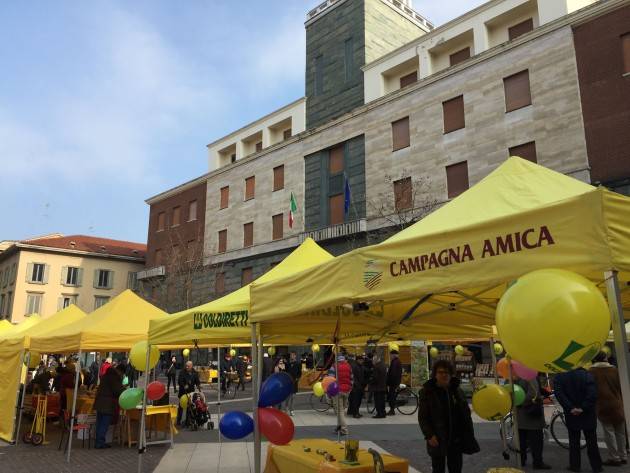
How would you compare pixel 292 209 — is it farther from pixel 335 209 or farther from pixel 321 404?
pixel 321 404

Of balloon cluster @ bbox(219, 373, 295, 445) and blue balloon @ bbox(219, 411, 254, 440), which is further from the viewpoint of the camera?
blue balloon @ bbox(219, 411, 254, 440)

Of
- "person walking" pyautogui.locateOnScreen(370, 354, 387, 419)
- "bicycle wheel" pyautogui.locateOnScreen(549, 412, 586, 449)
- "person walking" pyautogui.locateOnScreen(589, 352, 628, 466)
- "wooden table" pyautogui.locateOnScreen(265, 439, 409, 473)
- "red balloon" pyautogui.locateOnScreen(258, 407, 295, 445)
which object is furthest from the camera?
"person walking" pyautogui.locateOnScreen(370, 354, 387, 419)

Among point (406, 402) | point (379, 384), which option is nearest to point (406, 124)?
point (406, 402)

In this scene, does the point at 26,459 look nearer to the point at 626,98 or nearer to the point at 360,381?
the point at 360,381

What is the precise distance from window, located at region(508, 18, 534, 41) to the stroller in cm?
2147

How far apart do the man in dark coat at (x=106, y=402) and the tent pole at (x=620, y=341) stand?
10.9 metres

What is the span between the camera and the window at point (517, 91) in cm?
2417

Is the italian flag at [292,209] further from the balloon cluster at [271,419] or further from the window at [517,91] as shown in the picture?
the balloon cluster at [271,419]

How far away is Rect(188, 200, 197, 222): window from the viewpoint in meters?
43.7

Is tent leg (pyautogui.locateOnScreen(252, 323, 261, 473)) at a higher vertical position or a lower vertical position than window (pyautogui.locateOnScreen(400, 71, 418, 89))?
lower

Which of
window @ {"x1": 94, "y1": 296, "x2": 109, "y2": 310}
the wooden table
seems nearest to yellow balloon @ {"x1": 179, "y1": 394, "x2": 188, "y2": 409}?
the wooden table

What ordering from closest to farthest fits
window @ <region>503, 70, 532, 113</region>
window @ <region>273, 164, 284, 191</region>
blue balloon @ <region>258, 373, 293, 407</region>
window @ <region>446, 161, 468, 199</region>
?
blue balloon @ <region>258, 373, 293, 407</region> → window @ <region>503, 70, 532, 113</region> → window @ <region>446, 161, 468, 199</region> → window @ <region>273, 164, 284, 191</region>

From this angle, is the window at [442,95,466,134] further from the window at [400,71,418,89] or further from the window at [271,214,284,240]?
the window at [271,214,284,240]

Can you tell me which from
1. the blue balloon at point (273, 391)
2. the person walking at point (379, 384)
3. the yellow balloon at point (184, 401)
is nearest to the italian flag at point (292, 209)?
the person walking at point (379, 384)
